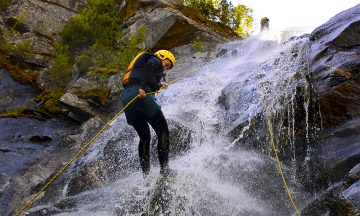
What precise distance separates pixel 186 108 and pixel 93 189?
373cm

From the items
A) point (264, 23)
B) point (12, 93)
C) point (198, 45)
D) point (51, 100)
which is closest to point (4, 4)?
point (12, 93)

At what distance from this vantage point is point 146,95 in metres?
6.88

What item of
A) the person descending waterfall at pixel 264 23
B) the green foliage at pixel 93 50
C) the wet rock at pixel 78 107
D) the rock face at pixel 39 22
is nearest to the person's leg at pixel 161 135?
the wet rock at pixel 78 107

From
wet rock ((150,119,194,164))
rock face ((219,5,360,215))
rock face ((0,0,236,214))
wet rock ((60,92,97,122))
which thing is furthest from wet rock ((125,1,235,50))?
rock face ((219,5,360,215))

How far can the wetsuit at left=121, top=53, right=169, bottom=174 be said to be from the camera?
694 cm

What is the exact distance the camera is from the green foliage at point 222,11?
20.6 metres

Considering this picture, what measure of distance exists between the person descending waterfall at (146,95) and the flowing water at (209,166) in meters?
0.63

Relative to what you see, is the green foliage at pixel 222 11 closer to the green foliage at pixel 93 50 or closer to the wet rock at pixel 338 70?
the green foliage at pixel 93 50

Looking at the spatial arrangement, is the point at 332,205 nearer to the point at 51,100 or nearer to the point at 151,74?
the point at 151,74

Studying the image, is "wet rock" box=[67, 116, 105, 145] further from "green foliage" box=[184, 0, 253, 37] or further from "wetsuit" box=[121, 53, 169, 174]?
"green foliage" box=[184, 0, 253, 37]

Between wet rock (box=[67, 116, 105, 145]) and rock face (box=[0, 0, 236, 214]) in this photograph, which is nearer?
rock face (box=[0, 0, 236, 214])

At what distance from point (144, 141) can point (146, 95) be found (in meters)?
0.90

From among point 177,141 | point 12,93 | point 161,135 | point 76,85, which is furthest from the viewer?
point 12,93

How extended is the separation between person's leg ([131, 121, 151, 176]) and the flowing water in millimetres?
254
